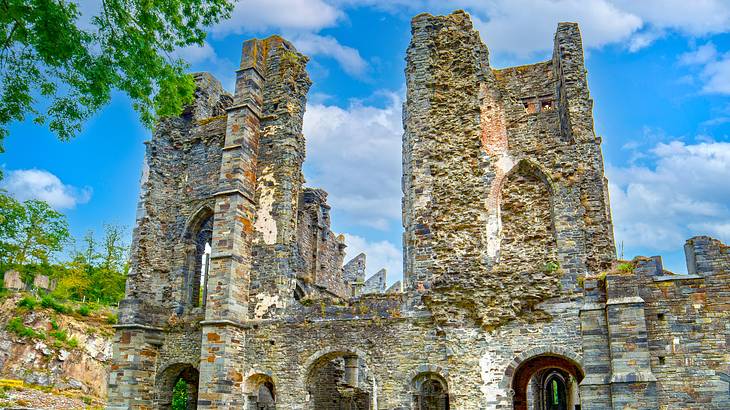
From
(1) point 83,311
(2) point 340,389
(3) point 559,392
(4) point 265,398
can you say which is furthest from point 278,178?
(3) point 559,392

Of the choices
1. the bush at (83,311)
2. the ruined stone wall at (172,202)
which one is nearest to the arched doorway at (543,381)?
the ruined stone wall at (172,202)

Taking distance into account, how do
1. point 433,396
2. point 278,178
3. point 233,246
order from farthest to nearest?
1. point 433,396
2. point 278,178
3. point 233,246

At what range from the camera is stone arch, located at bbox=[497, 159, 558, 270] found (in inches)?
606

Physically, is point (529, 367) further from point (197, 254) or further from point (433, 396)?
point (197, 254)

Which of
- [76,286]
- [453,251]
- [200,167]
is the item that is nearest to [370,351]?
[453,251]

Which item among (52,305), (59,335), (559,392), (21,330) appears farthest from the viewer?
(559,392)

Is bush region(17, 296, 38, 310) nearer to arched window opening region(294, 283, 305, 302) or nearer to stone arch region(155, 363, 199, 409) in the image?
stone arch region(155, 363, 199, 409)

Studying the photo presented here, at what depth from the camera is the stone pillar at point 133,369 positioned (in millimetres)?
17328

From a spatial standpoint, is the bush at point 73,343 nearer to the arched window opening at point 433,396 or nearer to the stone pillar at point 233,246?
the stone pillar at point 233,246

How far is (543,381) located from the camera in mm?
24859

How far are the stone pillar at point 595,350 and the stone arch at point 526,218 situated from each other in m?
2.32

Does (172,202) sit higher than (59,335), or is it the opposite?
(172,202)

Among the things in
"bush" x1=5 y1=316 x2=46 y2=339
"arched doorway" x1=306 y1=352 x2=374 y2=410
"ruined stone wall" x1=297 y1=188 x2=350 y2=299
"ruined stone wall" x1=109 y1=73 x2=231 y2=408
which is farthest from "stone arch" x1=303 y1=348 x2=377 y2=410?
"bush" x1=5 y1=316 x2=46 y2=339

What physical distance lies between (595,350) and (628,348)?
0.92 m
